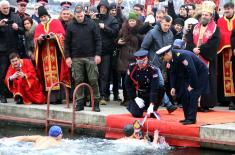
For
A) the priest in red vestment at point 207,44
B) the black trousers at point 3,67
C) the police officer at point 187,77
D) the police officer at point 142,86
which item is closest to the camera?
the police officer at point 187,77

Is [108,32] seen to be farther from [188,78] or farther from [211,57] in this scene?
[188,78]

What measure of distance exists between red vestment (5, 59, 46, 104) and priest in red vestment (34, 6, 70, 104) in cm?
17

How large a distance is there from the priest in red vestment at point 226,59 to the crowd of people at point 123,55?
0.07 ft

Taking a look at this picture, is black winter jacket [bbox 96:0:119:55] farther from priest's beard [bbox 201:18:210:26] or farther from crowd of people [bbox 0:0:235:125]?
priest's beard [bbox 201:18:210:26]

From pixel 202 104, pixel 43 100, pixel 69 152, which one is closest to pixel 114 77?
pixel 43 100

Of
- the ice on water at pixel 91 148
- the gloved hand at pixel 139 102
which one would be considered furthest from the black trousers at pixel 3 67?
the gloved hand at pixel 139 102

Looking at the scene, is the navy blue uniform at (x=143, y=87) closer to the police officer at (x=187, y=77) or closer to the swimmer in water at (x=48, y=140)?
the police officer at (x=187, y=77)

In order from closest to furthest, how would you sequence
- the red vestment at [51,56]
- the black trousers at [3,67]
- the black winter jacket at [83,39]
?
the black winter jacket at [83,39], the red vestment at [51,56], the black trousers at [3,67]

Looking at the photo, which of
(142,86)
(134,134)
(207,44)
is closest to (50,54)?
(142,86)

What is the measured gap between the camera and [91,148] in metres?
11.7

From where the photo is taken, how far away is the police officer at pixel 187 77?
12.1 m

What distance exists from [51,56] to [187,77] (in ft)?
13.5

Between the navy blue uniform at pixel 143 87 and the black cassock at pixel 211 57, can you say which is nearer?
the navy blue uniform at pixel 143 87

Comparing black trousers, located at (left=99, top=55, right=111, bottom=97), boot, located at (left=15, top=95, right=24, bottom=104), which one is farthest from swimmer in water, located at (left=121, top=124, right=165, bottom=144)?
boot, located at (left=15, top=95, right=24, bottom=104)
